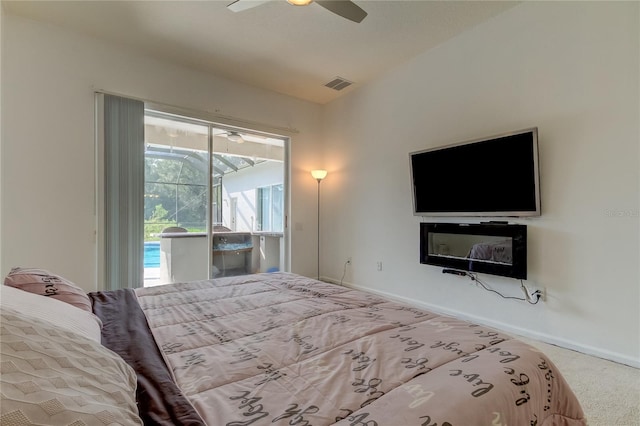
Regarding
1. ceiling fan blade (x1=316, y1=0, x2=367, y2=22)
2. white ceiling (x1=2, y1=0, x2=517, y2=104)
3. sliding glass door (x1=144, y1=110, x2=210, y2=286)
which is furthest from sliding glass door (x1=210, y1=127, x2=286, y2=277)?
ceiling fan blade (x1=316, y1=0, x2=367, y2=22)

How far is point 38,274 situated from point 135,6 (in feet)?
8.54

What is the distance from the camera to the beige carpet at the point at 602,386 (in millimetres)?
1677

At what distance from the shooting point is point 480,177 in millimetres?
3027

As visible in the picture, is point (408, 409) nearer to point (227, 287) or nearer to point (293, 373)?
point (293, 373)

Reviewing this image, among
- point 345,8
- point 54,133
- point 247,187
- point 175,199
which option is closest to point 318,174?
point 247,187

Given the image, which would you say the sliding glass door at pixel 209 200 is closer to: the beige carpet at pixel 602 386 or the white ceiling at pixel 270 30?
the white ceiling at pixel 270 30

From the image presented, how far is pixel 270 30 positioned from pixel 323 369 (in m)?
3.24

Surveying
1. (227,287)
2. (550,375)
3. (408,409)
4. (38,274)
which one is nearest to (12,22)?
(38,274)

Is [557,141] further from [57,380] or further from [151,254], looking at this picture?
[151,254]

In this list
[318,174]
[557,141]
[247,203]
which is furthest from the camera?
[318,174]

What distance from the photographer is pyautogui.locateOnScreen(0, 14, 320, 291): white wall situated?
2898 millimetres

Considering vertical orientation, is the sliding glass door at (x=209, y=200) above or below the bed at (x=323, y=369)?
above

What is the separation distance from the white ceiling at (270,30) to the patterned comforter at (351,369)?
2.69 m

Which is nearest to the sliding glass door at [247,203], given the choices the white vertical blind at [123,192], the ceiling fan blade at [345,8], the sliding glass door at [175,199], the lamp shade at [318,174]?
the sliding glass door at [175,199]
